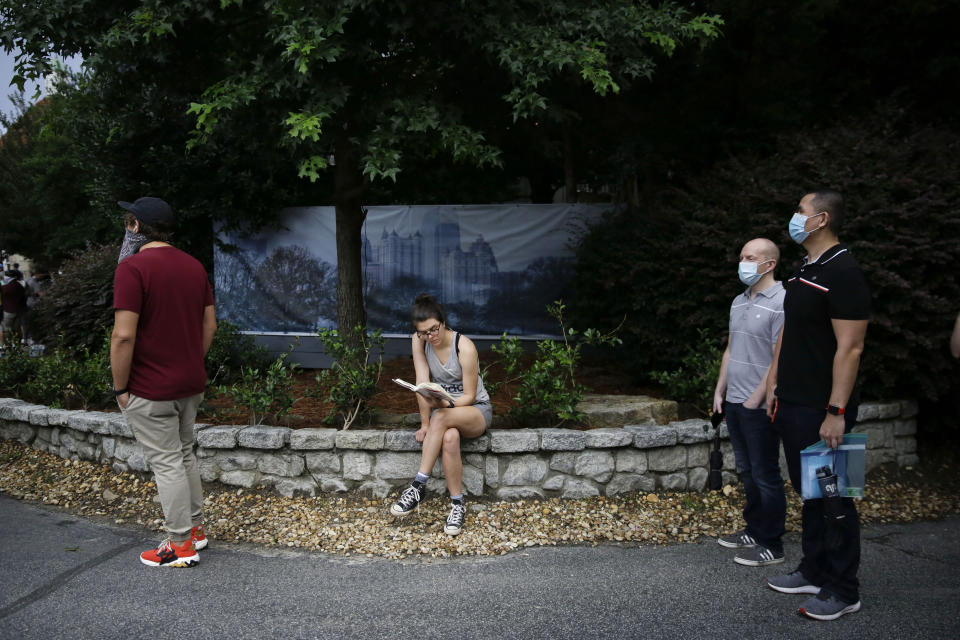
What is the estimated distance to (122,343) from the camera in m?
3.81

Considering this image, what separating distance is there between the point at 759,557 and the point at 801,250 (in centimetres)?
281

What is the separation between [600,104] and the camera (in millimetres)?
8930

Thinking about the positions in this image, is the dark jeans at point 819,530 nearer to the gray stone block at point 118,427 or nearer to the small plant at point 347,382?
the small plant at point 347,382

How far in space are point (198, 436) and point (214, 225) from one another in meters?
6.06

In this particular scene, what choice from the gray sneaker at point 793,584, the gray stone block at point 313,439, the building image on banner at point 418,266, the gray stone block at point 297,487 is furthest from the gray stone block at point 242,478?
the building image on banner at point 418,266

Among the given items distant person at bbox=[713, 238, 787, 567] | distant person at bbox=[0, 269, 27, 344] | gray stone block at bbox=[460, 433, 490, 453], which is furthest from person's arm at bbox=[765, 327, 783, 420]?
distant person at bbox=[0, 269, 27, 344]

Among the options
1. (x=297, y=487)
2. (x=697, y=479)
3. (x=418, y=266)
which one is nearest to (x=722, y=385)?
(x=697, y=479)

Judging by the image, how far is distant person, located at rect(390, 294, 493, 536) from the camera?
467 centimetres

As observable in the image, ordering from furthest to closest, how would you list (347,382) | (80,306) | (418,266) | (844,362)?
(418,266)
(80,306)
(347,382)
(844,362)

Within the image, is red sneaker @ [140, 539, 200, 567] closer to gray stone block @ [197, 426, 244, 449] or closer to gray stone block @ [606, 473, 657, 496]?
gray stone block @ [197, 426, 244, 449]

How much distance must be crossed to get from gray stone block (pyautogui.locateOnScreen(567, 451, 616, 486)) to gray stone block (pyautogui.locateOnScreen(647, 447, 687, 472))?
1.07ft

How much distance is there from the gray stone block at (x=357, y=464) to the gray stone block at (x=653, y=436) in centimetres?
189

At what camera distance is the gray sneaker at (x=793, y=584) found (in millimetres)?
3668

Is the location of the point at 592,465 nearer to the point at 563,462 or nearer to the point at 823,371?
the point at 563,462
